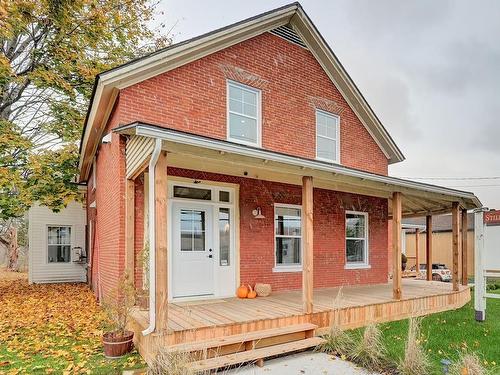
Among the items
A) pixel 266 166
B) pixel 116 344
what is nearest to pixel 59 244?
pixel 116 344

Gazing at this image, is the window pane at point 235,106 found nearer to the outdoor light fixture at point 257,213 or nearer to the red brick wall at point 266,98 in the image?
the red brick wall at point 266,98

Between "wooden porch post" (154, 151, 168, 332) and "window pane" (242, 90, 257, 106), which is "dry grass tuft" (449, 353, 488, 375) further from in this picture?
"window pane" (242, 90, 257, 106)

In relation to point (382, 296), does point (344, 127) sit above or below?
above

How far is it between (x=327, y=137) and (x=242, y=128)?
321 cm

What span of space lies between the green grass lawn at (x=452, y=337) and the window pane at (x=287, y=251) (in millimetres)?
2819

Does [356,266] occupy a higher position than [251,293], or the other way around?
[356,266]

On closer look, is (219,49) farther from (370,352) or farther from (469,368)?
(469,368)

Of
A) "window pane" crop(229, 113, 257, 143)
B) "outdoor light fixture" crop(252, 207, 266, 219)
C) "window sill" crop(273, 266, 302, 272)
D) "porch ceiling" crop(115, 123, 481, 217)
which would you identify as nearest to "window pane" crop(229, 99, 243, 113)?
"window pane" crop(229, 113, 257, 143)

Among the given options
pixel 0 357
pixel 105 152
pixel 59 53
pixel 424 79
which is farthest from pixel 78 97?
pixel 424 79

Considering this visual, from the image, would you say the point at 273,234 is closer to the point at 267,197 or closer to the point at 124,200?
the point at 267,197

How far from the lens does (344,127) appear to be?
11602 millimetres

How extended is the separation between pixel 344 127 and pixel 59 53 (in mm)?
10105

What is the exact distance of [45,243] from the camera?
1507 centimetres

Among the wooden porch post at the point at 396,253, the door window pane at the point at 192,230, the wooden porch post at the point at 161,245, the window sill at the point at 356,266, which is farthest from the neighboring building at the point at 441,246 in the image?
the wooden porch post at the point at 161,245
